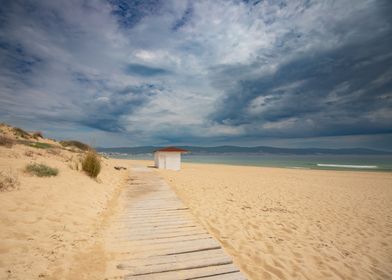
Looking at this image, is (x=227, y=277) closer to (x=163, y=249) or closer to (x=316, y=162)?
(x=163, y=249)

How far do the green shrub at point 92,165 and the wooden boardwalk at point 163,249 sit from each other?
4253 millimetres

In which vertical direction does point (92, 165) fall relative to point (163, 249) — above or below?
above

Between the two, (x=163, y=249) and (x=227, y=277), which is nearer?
(x=227, y=277)

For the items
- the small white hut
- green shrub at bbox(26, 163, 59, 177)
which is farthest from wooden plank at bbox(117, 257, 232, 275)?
the small white hut

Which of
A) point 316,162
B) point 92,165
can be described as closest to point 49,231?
point 92,165

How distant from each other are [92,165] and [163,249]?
6816 mm

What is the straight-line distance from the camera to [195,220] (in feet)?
15.1

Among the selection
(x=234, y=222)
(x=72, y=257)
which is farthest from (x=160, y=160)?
(x=72, y=257)

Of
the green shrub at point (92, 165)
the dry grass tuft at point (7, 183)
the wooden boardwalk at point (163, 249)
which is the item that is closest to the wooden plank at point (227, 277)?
the wooden boardwalk at point (163, 249)

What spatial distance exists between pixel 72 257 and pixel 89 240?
552 millimetres

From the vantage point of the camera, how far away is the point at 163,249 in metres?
3.15

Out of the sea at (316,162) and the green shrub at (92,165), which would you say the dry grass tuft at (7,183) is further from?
the sea at (316,162)

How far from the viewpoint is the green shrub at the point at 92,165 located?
8.52m

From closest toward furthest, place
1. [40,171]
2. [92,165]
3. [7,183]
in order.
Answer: [7,183] → [40,171] → [92,165]
